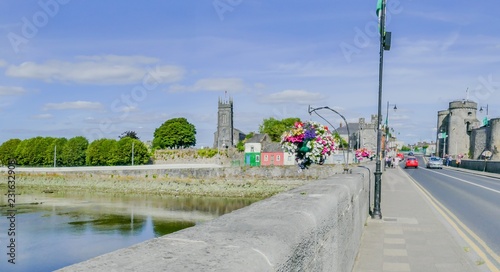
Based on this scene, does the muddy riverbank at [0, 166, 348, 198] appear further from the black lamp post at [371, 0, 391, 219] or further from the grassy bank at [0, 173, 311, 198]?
the black lamp post at [371, 0, 391, 219]

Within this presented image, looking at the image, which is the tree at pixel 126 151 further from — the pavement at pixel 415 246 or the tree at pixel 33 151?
the pavement at pixel 415 246

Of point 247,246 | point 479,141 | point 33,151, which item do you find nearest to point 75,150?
point 33,151

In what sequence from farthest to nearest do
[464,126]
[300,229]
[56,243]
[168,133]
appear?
[168,133]
[464,126]
[56,243]
[300,229]

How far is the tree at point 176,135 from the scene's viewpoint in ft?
442

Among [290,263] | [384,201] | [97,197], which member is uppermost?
[290,263]

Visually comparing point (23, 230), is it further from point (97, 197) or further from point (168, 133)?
point (168, 133)

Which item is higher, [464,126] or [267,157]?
[464,126]

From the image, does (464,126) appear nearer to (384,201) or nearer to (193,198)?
(193,198)

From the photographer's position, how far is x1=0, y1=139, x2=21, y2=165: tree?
3999 inches

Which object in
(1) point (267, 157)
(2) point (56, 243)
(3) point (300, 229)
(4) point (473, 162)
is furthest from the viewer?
(1) point (267, 157)

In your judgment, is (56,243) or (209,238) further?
(56,243)

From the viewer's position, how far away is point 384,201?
1867 cm

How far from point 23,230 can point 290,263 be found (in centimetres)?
3482

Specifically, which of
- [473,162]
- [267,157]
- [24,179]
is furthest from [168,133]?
[473,162]
